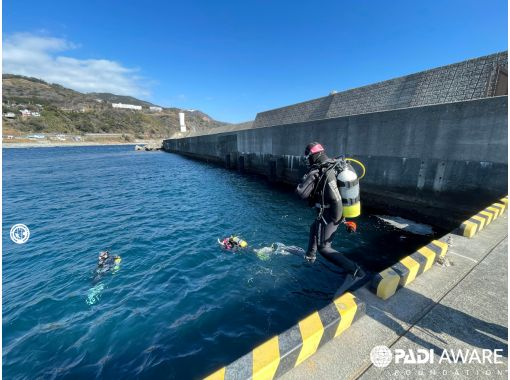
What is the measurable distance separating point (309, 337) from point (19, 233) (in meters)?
12.8

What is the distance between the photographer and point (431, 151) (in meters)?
9.61

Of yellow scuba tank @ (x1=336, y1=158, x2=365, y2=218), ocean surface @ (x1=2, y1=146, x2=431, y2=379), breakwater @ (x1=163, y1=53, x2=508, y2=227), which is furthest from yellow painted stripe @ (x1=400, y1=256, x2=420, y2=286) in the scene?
breakwater @ (x1=163, y1=53, x2=508, y2=227)

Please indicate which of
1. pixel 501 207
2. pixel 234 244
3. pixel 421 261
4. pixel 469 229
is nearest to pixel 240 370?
pixel 421 261

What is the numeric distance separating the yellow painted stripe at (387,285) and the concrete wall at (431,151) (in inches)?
316

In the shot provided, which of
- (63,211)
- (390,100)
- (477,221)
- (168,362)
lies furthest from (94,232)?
(390,100)

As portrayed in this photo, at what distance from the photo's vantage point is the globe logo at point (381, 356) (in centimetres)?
242

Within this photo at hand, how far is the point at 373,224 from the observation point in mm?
9789

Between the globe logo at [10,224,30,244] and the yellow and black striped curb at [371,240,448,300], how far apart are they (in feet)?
40.3

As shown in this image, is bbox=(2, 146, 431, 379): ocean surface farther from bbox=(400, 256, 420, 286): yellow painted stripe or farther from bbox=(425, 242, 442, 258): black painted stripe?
bbox=(425, 242, 442, 258): black painted stripe

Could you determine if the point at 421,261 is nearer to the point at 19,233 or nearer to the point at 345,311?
the point at 345,311

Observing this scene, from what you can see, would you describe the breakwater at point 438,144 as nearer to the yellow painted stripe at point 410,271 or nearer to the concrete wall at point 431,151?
the concrete wall at point 431,151

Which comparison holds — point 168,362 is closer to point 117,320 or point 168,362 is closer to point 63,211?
point 117,320

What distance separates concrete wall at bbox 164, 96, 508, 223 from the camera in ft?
26.5

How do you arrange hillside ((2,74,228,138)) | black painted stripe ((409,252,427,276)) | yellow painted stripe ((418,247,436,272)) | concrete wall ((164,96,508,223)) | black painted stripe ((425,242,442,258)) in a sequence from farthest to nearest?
hillside ((2,74,228,138)), concrete wall ((164,96,508,223)), black painted stripe ((425,242,442,258)), yellow painted stripe ((418,247,436,272)), black painted stripe ((409,252,427,276))
